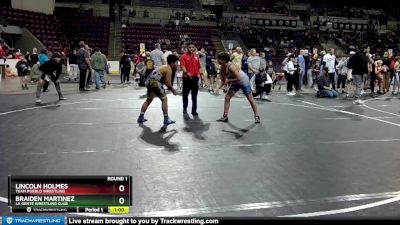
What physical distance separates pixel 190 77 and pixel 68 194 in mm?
7107

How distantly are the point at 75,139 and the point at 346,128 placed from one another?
537 cm

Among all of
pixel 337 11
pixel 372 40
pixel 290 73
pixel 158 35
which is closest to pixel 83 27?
pixel 158 35

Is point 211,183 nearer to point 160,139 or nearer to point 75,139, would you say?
point 160,139

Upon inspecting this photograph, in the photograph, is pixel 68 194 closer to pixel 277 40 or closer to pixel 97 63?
pixel 97 63

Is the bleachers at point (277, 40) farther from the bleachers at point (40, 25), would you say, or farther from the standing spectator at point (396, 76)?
the standing spectator at point (396, 76)

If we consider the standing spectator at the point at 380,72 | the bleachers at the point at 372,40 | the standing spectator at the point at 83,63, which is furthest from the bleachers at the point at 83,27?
the bleachers at the point at 372,40

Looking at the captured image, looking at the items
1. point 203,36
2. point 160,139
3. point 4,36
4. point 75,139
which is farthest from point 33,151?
point 203,36

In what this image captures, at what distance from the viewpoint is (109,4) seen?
3481cm

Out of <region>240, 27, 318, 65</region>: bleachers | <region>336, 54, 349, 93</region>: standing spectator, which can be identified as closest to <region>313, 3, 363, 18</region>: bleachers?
<region>240, 27, 318, 65</region>: bleachers

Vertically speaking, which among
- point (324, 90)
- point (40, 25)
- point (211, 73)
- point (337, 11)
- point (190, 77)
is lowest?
point (324, 90)

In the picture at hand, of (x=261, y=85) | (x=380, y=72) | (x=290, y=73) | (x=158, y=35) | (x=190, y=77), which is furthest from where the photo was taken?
(x=158, y=35)

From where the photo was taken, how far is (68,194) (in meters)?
3.30

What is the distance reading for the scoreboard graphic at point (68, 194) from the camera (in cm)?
330

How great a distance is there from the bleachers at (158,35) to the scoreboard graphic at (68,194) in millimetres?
27525
